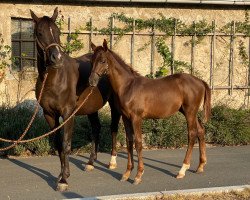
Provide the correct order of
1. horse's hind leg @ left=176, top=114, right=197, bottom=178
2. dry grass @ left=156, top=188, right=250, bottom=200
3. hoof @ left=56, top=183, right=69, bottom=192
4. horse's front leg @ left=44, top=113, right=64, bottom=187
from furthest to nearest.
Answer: horse's hind leg @ left=176, top=114, right=197, bottom=178, horse's front leg @ left=44, top=113, right=64, bottom=187, hoof @ left=56, top=183, right=69, bottom=192, dry grass @ left=156, top=188, right=250, bottom=200

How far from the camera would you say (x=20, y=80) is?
12.1m

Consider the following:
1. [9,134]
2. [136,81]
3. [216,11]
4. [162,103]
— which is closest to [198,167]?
[162,103]

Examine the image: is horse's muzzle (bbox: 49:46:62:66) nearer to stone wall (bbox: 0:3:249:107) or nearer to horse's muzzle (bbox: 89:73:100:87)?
horse's muzzle (bbox: 89:73:100:87)

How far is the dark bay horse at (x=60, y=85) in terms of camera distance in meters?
7.00

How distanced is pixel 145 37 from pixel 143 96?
549 centimetres

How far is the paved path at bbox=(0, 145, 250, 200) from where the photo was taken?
7207mm

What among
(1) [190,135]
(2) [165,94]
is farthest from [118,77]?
(1) [190,135]

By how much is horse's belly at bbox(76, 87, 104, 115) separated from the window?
Answer: 4.12 metres

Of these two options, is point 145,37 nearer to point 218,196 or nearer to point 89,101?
point 89,101

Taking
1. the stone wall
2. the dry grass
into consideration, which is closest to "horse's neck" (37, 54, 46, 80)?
the dry grass

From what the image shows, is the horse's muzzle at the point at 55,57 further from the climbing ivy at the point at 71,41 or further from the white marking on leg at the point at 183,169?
the climbing ivy at the point at 71,41

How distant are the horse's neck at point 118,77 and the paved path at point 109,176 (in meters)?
1.50

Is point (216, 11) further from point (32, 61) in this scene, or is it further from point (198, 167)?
point (198, 167)

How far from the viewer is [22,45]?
12.3 metres
